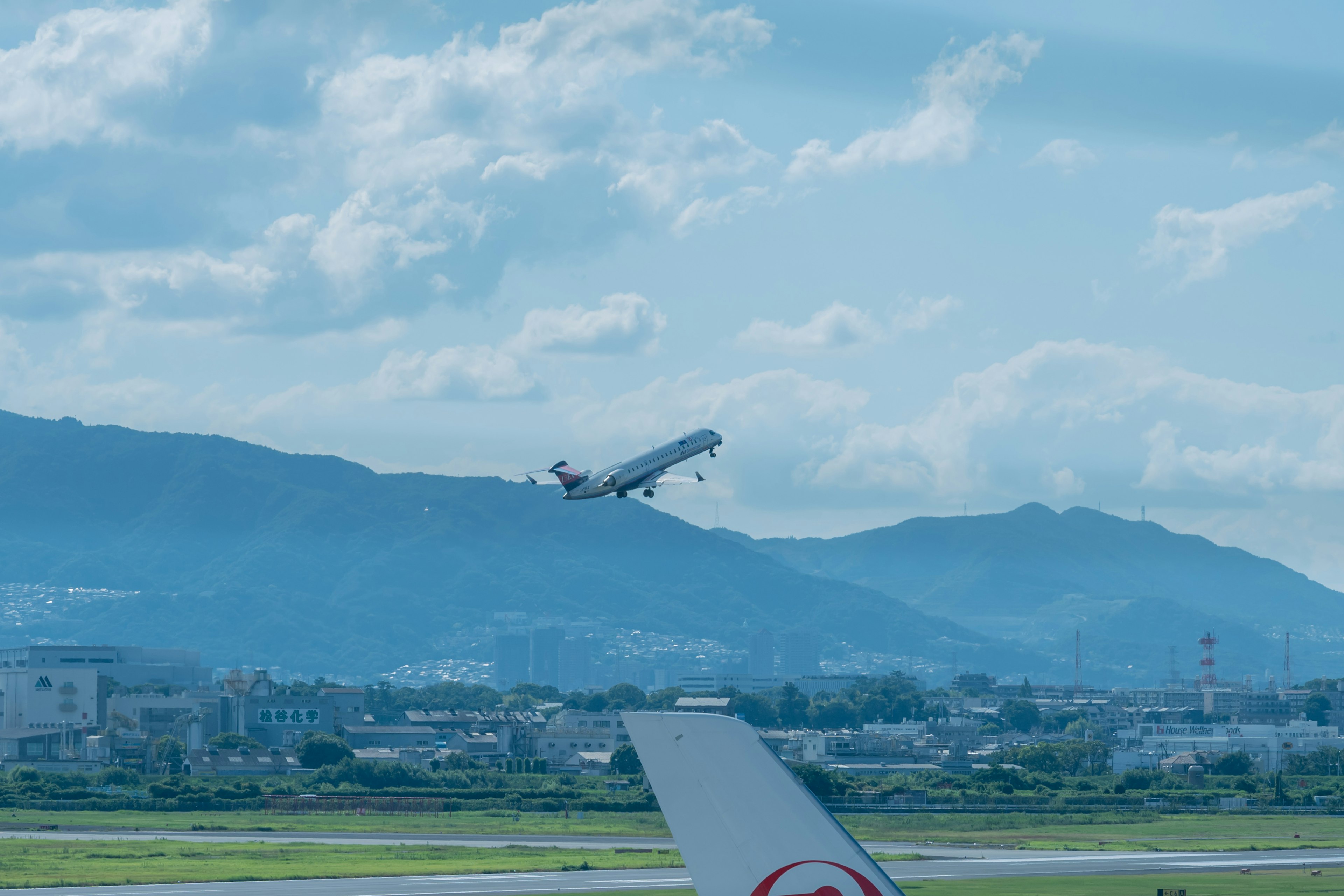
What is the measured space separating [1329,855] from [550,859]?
4647cm

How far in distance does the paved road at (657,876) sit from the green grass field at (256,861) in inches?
99.6

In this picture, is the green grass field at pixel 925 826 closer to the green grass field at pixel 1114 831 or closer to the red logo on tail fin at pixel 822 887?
the green grass field at pixel 1114 831

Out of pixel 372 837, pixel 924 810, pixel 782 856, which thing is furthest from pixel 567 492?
pixel 782 856

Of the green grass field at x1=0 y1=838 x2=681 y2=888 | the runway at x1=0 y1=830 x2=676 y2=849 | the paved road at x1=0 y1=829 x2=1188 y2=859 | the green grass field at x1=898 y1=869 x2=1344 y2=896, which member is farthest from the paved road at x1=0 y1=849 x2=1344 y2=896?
the runway at x1=0 y1=830 x2=676 y2=849

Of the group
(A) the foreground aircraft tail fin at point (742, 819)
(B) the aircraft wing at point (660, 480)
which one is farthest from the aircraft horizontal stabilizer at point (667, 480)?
(A) the foreground aircraft tail fin at point (742, 819)

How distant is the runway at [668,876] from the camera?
237 feet

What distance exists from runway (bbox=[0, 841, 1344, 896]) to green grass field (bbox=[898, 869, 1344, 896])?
212cm

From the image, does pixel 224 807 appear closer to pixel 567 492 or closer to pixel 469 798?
pixel 469 798

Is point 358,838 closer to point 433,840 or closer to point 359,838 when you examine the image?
point 359,838

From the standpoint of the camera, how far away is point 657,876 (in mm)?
82188

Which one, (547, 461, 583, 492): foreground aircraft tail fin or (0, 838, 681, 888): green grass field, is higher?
(547, 461, 583, 492): foreground aircraft tail fin

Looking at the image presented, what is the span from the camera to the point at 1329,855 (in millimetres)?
96625

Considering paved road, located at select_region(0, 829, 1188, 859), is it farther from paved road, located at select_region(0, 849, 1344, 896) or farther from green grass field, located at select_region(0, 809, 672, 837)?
paved road, located at select_region(0, 849, 1344, 896)

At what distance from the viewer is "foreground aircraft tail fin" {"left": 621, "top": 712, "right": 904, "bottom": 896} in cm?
1906
